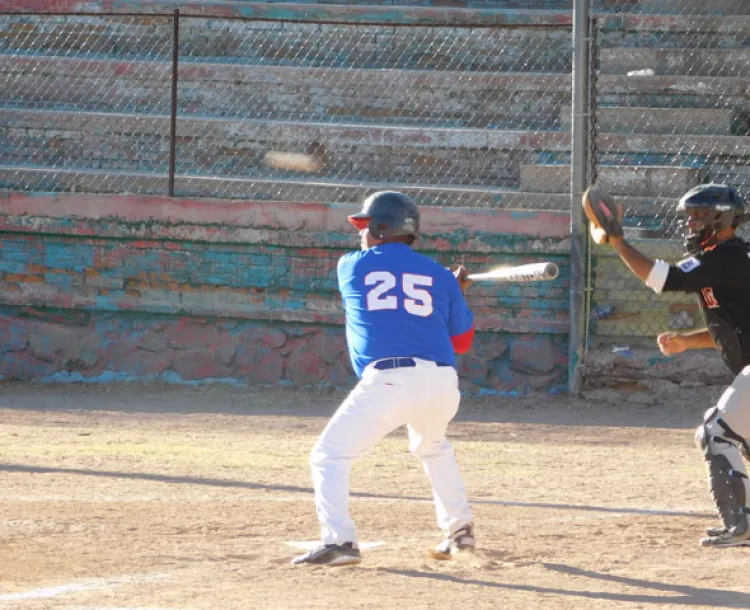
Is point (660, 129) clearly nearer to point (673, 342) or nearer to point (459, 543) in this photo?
point (673, 342)

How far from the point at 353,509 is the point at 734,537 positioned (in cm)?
191

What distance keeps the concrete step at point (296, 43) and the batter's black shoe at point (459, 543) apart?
9499 mm

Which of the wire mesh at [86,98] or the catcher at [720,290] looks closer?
the catcher at [720,290]

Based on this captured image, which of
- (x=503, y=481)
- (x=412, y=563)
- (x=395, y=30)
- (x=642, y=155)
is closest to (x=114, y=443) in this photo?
(x=503, y=481)

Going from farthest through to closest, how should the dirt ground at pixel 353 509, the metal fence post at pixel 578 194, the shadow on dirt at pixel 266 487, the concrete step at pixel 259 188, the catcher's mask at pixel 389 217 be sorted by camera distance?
the concrete step at pixel 259 188 < the metal fence post at pixel 578 194 < the shadow on dirt at pixel 266 487 < the catcher's mask at pixel 389 217 < the dirt ground at pixel 353 509

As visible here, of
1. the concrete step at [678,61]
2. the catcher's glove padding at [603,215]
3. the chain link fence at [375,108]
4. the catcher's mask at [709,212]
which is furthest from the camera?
the concrete step at [678,61]

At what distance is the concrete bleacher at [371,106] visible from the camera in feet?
40.8

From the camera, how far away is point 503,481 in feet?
24.8

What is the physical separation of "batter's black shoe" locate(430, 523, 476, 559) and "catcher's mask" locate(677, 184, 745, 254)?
174 cm

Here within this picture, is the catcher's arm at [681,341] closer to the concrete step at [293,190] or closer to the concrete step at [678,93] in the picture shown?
the concrete step at [293,190]

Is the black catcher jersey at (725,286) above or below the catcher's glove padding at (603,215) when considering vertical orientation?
below

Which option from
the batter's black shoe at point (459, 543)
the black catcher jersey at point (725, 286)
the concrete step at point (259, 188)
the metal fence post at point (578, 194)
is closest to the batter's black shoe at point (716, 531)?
the black catcher jersey at point (725, 286)

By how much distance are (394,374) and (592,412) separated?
205 inches

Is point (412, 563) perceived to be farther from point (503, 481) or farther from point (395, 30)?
point (395, 30)
